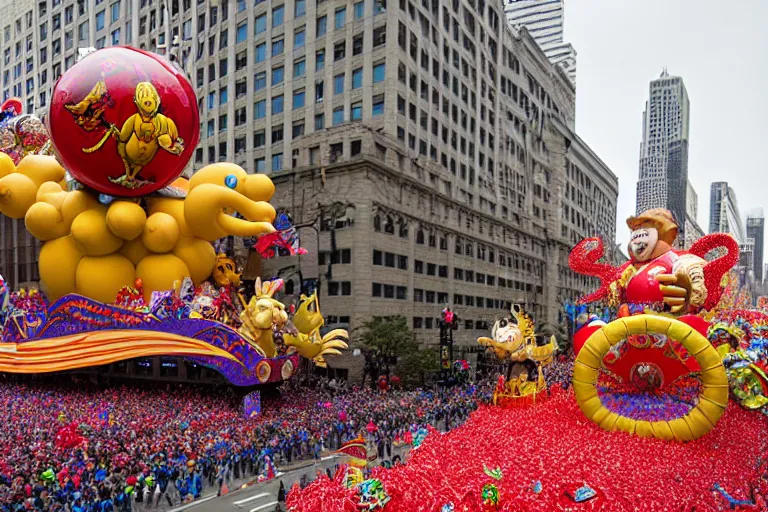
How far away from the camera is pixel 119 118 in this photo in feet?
70.3

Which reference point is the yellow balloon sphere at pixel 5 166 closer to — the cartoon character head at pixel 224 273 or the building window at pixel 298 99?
the cartoon character head at pixel 224 273

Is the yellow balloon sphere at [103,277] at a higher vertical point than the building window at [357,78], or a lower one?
lower

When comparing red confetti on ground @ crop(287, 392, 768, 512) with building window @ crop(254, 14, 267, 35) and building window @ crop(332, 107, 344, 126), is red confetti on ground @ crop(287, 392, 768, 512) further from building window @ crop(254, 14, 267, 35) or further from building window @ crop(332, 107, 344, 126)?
building window @ crop(254, 14, 267, 35)

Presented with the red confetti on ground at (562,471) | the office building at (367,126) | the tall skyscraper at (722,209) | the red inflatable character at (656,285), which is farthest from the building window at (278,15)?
the tall skyscraper at (722,209)

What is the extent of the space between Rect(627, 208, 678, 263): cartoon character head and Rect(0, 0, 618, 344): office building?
13982 mm

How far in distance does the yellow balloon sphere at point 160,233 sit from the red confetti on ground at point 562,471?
13542 mm

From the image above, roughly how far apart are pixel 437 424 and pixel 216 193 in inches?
466

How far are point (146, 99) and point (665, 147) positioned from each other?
105211mm

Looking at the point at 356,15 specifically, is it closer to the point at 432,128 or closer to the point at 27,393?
→ the point at 432,128

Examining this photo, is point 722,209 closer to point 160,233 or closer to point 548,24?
point 548,24

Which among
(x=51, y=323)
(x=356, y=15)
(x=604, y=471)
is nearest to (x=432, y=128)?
(x=356, y=15)

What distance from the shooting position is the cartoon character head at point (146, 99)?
21344 millimetres

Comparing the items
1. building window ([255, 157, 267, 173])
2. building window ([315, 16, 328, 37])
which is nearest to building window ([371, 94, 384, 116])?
building window ([315, 16, 328, 37])

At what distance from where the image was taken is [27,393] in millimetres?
23891
